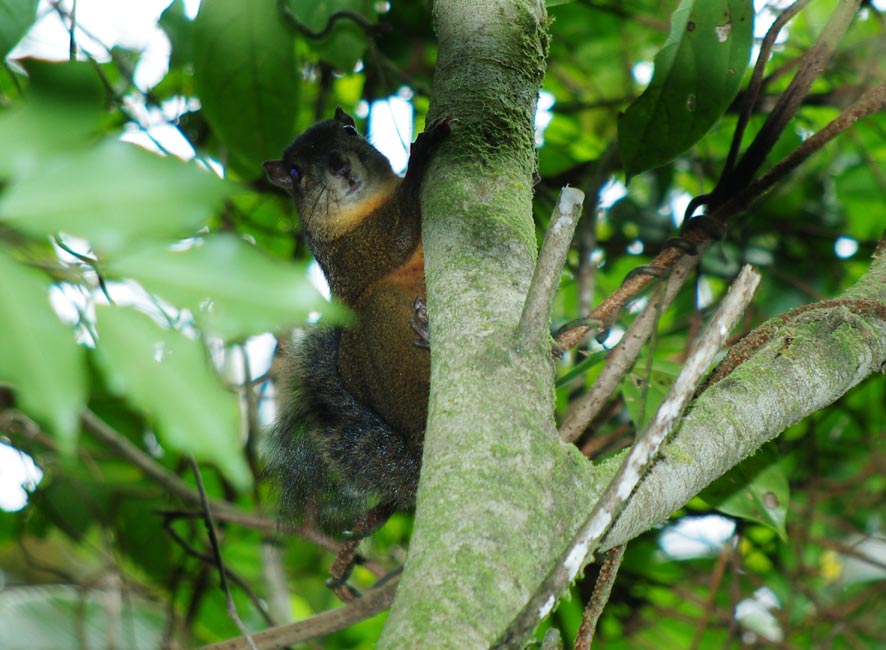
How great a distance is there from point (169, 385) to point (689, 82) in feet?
5.67

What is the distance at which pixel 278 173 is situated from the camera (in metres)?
3.00

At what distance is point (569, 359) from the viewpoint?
3656 mm

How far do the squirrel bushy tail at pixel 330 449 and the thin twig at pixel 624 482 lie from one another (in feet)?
4.53

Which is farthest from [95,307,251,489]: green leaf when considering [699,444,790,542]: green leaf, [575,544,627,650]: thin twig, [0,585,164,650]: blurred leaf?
[0,585,164,650]: blurred leaf

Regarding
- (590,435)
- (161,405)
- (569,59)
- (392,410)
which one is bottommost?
(161,405)

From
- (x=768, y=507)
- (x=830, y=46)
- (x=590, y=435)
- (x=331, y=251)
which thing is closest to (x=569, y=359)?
(x=590, y=435)

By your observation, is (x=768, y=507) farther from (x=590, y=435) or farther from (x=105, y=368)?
(x=105, y=368)

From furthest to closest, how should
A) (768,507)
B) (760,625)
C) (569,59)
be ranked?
1. (760,625)
2. (569,59)
3. (768,507)

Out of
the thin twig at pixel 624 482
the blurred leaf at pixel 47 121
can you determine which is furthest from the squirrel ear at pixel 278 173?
the blurred leaf at pixel 47 121

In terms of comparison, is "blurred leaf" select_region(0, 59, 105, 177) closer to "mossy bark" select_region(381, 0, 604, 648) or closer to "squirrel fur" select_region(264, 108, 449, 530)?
"mossy bark" select_region(381, 0, 604, 648)

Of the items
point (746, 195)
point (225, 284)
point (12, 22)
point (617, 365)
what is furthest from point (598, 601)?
point (12, 22)

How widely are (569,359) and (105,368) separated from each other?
10.1 feet

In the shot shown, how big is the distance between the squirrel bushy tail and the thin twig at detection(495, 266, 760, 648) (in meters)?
1.38

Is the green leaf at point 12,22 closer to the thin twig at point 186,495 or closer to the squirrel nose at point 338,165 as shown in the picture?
the thin twig at point 186,495
